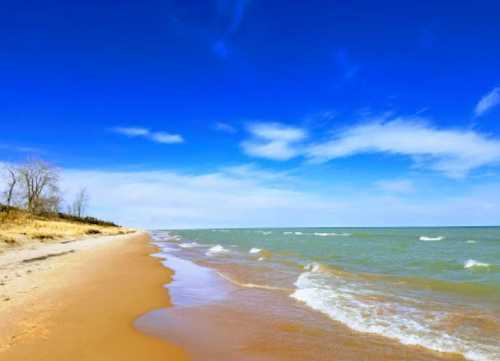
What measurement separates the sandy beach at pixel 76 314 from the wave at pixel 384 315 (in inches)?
181

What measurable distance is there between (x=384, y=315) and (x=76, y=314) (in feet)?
26.0

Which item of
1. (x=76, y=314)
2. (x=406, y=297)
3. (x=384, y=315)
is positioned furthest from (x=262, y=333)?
(x=406, y=297)

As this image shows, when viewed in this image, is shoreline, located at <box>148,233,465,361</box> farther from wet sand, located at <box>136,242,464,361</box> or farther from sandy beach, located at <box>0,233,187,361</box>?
sandy beach, located at <box>0,233,187,361</box>

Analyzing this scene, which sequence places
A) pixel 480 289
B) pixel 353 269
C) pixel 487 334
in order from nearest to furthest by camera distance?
pixel 487 334 → pixel 480 289 → pixel 353 269

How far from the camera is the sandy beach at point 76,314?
5.34 meters

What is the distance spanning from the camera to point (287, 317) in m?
8.12

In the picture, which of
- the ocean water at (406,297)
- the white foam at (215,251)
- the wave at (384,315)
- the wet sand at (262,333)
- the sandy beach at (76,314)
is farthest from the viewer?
the white foam at (215,251)

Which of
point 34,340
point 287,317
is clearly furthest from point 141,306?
point 287,317

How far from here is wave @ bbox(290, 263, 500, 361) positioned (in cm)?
629

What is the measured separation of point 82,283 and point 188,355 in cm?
759

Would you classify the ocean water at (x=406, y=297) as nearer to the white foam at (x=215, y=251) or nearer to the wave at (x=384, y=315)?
the wave at (x=384, y=315)

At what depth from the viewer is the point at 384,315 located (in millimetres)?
8281

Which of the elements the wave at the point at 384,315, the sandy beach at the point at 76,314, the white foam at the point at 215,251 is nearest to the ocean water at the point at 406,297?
the wave at the point at 384,315

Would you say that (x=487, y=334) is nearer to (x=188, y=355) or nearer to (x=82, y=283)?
(x=188, y=355)
